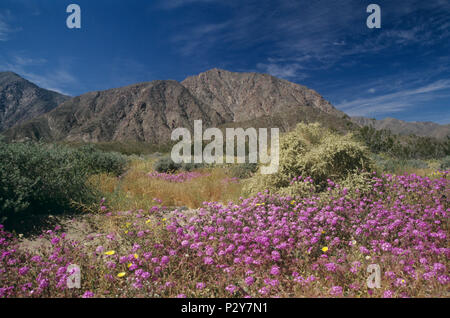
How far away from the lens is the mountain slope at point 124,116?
14938cm

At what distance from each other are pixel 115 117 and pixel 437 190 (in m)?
184

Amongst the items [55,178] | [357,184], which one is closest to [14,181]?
[55,178]

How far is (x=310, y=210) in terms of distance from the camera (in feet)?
11.6

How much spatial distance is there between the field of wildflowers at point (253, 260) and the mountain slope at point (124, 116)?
13995 cm

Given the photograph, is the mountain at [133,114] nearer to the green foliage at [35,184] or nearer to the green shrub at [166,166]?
the green shrub at [166,166]

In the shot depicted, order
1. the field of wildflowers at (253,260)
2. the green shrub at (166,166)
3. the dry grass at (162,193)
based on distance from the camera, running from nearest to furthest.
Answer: the field of wildflowers at (253,260)
the dry grass at (162,193)
the green shrub at (166,166)

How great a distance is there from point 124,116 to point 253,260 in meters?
→ 185

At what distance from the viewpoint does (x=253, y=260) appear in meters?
2.48

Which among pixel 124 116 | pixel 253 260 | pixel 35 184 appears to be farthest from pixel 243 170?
pixel 124 116

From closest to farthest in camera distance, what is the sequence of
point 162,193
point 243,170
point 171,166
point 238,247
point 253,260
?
1. point 253,260
2. point 238,247
3. point 162,193
4. point 243,170
5. point 171,166

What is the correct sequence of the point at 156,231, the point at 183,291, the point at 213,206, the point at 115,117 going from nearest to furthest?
the point at 183,291, the point at 156,231, the point at 213,206, the point at 115,117

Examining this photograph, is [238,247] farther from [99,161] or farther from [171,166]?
[171,166]

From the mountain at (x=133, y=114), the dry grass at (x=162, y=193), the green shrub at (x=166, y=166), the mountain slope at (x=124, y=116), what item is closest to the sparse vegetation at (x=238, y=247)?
the dry grass at (x=162, y=193)
